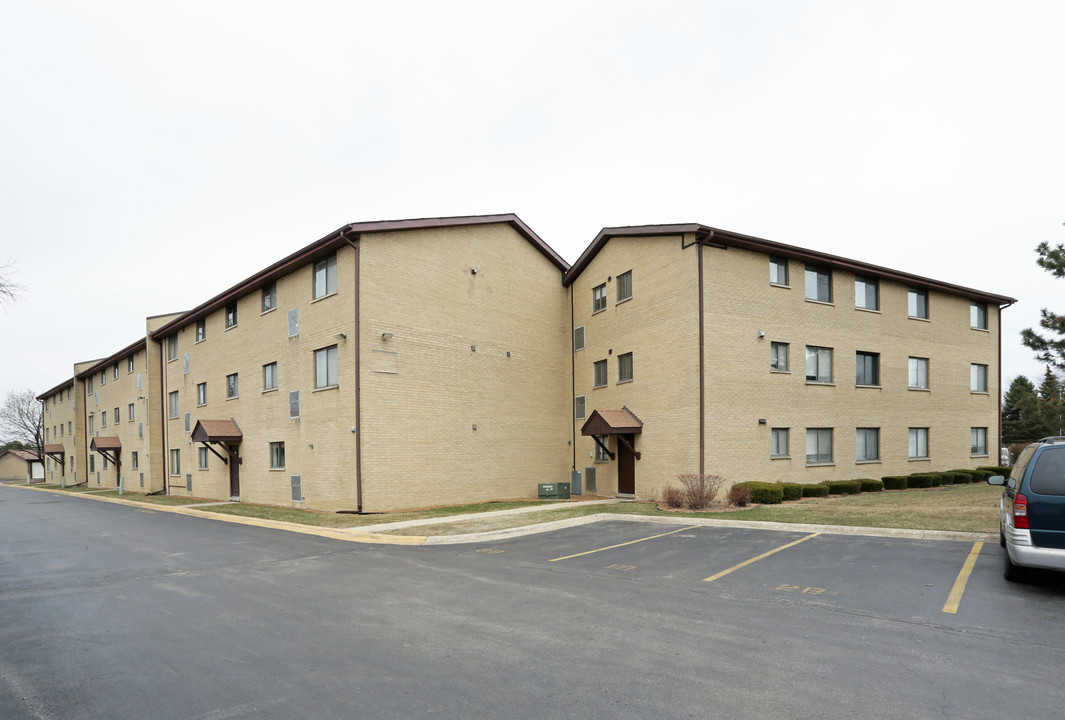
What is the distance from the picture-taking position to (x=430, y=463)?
21734 millimetres

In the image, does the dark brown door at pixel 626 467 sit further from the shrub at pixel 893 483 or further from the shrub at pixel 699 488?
the shrub at pixel 893 483

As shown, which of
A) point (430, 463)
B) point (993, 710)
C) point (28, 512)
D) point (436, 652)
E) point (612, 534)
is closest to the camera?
point (993, 710)

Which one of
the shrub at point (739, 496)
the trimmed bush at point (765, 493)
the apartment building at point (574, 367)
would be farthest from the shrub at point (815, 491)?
the shrub at point (739, 496)

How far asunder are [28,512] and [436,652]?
1087 inches

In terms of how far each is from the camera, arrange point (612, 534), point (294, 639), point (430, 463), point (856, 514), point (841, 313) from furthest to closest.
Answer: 1. point (841, 313)
2. point (430, 463)
3. point (856, 514)
4. point (612, 534)
5. point (294, 639)

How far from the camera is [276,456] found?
24.9m

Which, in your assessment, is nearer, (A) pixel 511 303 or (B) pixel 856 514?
(B) pixel 856 514

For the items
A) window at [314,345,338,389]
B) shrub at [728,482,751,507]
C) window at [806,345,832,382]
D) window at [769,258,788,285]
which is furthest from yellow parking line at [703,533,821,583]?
window at [314,345,338,389]

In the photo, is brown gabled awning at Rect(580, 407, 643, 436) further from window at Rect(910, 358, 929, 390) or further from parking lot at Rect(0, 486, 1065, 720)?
window at Rect(910, 358, 929, 390)

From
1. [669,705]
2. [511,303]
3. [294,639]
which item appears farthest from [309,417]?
[669,705]

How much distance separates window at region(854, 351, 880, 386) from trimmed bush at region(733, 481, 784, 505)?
310 inches

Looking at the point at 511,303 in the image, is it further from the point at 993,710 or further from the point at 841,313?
the point at 993,710

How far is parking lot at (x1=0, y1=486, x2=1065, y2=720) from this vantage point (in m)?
5.00

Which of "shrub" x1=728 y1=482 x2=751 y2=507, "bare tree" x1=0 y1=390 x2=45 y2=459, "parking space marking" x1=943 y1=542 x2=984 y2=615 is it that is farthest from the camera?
"bare tree" x1=0 y1=390 x2=45 y2=459
